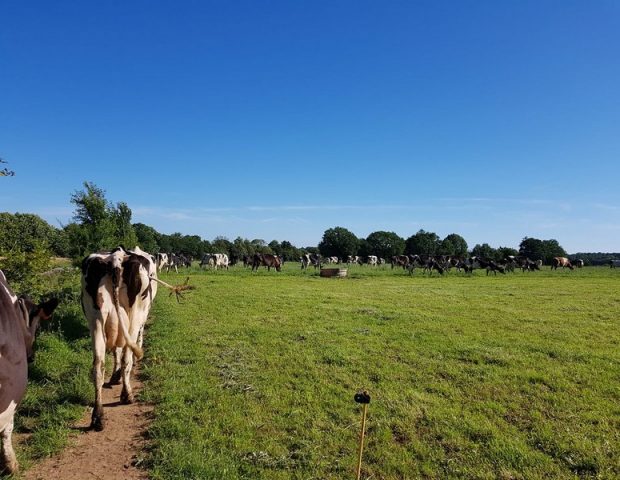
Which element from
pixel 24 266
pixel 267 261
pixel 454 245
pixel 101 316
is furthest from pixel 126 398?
pixel 454 245

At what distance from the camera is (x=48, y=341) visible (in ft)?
28.8

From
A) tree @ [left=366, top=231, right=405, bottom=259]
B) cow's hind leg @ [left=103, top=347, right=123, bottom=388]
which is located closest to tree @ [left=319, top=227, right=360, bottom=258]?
tree @ [left=366, top=231, right=405, bottom=259]

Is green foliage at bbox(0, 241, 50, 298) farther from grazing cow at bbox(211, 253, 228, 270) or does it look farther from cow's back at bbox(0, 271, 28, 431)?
grazing cow at bbox(211, 253, 228, 270)

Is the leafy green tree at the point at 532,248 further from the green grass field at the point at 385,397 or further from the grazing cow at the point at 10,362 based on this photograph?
the grazing cow at the point at 10,362

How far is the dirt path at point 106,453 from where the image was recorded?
4.43 meters

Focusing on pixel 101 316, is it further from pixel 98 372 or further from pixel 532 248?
pixel 532 248

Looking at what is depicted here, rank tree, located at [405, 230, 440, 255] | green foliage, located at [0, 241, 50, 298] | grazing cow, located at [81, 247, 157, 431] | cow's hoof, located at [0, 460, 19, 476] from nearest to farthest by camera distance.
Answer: cow's hoof, located at [0, 460, 19, 476]
grazing cow, located at [81, 247, 157, 431]
green foliage, located at [0, 241, 50, 298]
tree, located at [405, 230, 440, 255]

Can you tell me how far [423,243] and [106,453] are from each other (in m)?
124

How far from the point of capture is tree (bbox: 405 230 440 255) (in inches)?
4818

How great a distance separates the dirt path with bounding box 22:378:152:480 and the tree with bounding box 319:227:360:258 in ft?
380

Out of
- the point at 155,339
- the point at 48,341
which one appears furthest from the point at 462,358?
the point at 48,341

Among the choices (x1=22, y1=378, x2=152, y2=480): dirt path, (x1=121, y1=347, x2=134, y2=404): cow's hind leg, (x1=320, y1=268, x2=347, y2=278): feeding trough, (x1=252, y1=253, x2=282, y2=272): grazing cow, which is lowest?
(x1=22, y1=378, x2=152, y2=480): dirt path

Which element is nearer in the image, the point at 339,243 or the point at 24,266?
the point at 24,266

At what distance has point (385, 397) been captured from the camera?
653 cm
